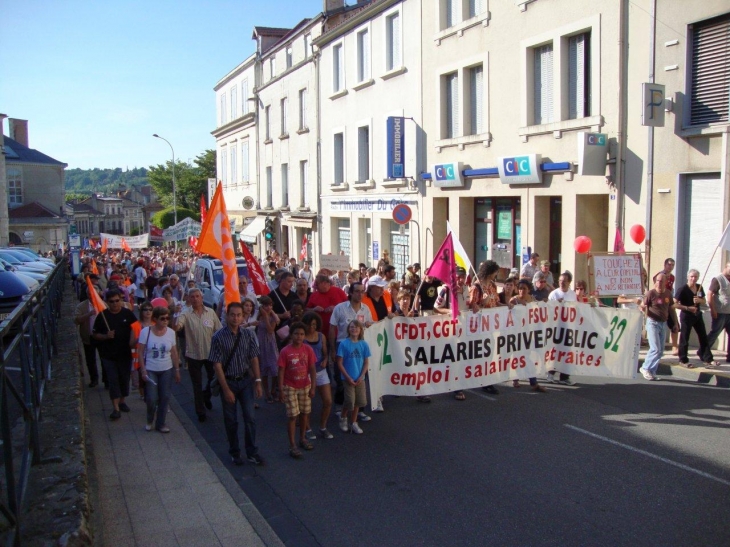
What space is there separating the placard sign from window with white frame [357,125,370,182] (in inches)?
606

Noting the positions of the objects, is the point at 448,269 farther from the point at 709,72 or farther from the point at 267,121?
the point at 267,121

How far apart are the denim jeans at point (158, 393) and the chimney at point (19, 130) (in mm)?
74610

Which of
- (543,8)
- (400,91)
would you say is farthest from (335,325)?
(400,91)

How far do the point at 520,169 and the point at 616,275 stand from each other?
18.3ft

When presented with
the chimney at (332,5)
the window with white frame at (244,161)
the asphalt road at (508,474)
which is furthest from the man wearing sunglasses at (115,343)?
the window with white frame at (244,161)

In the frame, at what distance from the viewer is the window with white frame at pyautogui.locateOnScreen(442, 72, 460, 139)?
21.4 meters

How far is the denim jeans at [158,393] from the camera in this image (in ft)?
28.5

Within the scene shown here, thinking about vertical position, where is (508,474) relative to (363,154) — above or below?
below

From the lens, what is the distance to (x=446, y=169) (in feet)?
69.3

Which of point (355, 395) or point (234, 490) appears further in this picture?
point (355, 395)

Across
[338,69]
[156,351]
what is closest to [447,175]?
[338,69]

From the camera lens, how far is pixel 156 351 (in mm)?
8711

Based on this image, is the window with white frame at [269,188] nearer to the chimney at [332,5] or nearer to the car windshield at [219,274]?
the chimney at [332,5]

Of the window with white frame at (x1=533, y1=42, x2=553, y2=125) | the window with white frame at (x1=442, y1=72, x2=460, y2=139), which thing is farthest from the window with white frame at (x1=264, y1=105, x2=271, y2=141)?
the window with white frame at (x1=533, y1=42, x2=553, y2=125)
